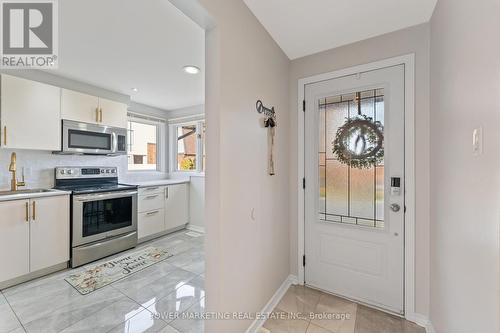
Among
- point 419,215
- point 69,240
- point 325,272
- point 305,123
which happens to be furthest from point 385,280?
point 69,240

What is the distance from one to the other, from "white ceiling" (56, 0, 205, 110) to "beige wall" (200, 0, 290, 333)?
65cm

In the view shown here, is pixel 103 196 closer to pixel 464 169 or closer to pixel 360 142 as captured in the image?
pixel 360 142

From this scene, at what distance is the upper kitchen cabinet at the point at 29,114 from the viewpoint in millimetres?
2225

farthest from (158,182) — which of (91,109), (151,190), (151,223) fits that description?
(91,109)

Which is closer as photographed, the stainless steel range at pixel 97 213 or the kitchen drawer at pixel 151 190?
the stainless steel range at pixel 97 213

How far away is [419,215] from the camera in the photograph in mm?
1742

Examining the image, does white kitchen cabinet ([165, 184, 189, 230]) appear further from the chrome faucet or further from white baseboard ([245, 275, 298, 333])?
white baseboard ([245, 275, 298, 333])

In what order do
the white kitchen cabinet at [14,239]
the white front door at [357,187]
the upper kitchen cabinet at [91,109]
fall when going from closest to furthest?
the white front door at [357,187], the white kitchen cabinet at [14,239], the upper kitchen cabinet at [91,109]

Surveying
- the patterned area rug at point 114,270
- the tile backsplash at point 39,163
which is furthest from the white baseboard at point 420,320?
the tile backsplash at point 39,163

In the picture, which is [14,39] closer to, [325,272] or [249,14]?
[249,14]

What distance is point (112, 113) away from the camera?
3.19 meters

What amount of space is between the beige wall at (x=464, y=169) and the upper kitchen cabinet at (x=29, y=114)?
382 centimetres

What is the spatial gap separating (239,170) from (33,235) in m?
2.55

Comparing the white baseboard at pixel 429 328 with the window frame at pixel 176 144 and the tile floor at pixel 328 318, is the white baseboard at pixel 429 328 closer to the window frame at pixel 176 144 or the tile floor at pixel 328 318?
the tile floor at pixel 328 318
